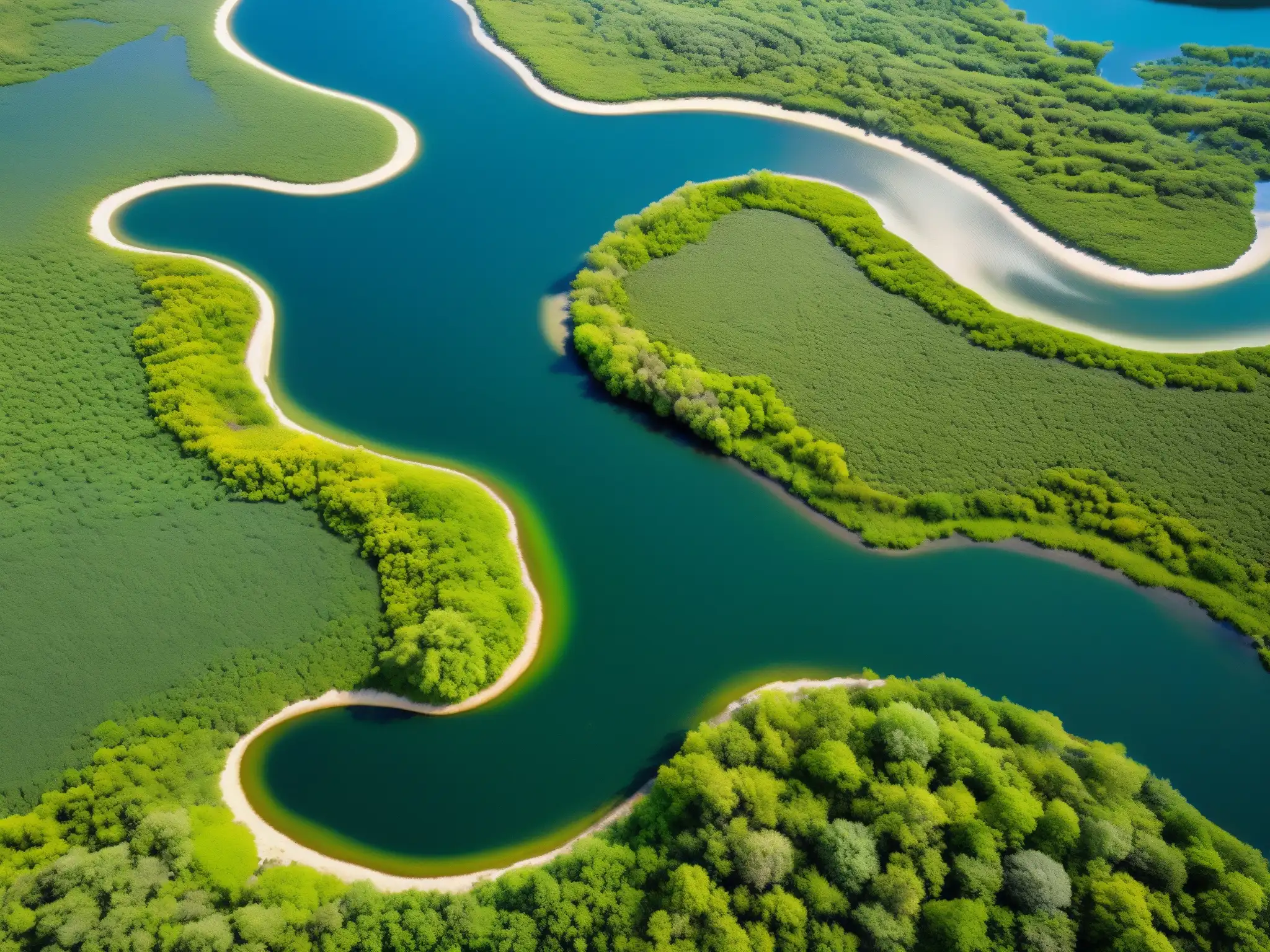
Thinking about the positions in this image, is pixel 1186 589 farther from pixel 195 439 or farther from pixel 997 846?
pixel 195 439

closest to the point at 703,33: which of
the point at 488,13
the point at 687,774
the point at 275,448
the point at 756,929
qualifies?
the point at 488,13

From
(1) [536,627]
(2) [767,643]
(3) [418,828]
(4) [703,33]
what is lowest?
(3) [418,828]

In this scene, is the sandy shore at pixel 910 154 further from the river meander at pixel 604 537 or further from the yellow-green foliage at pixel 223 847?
the yellow-green foliage at pixel 223 847

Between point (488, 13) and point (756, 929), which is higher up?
point (488, 13)

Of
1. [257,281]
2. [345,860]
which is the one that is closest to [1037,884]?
[345,860]

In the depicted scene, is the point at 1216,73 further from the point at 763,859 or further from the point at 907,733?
the point at 763,859

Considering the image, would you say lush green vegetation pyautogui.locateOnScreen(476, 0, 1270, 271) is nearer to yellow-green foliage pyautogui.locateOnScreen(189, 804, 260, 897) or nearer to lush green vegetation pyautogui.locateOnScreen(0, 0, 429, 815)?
lush green vegetation pyautogui.locateOnScreen(0, 0, 429, 815)

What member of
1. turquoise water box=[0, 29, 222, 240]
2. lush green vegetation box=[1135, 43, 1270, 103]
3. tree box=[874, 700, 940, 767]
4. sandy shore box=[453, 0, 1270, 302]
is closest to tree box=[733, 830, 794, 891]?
tree box=[874, 700, 940, 767]

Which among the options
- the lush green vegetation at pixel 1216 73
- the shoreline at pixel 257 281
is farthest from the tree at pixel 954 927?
the lush green vegetation at pixel 1216 73
